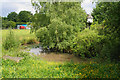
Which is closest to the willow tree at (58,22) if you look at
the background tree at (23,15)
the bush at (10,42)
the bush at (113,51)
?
the background tree at (23,15)

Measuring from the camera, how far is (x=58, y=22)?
689cm

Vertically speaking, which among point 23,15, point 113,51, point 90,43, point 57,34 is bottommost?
point 113,51

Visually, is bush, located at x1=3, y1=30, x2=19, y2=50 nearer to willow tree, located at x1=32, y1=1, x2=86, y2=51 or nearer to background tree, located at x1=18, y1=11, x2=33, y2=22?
background tree, located at x1=18, y1=11, x2=33, y2=22

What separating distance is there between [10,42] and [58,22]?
2.68 meters

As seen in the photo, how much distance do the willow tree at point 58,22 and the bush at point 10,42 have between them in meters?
1.91

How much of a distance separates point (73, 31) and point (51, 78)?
5066mm

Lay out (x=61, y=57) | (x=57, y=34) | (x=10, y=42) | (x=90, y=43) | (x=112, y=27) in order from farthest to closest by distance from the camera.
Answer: (x=57, y=34) → (x=61, y=57) → (x=90, y=43) → (x=10, y=42) → (x=112, y=27)

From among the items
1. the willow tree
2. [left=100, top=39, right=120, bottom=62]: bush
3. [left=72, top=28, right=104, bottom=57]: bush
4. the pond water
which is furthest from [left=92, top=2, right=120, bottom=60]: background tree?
the willow tree

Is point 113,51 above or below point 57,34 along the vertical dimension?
below

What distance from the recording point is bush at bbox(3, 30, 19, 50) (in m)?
5.42

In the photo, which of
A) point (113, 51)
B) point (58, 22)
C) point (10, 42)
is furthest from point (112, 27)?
point (10, 42)

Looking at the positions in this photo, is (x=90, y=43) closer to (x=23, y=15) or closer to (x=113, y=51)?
(x=113, y=51)

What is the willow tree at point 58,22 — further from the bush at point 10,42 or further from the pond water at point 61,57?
the bush at point 10,42

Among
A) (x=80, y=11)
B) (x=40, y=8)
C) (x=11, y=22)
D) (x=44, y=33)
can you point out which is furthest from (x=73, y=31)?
(x=11, y=22)
